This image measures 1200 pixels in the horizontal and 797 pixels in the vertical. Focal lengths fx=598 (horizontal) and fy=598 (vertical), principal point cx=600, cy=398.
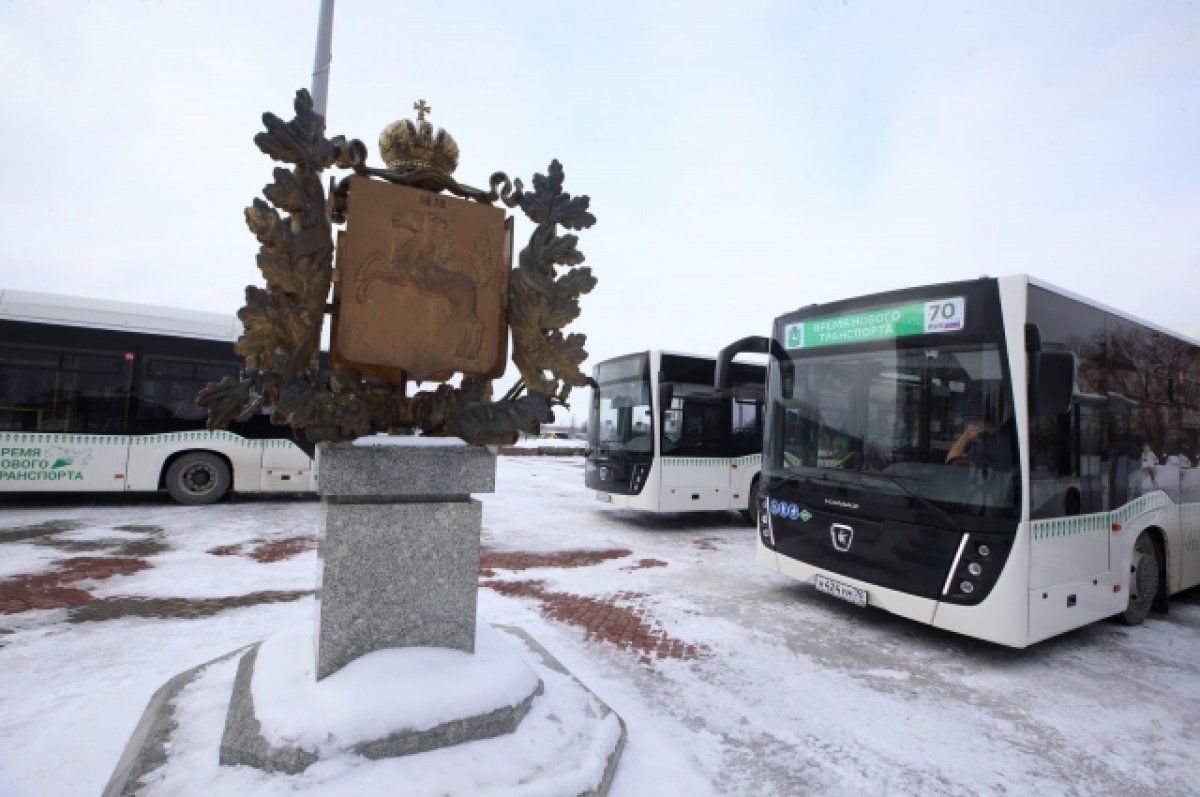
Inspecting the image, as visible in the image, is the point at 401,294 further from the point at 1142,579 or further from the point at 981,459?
the point at 1142,579

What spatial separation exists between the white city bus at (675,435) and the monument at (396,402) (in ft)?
23.6

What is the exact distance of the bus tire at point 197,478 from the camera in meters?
11.0

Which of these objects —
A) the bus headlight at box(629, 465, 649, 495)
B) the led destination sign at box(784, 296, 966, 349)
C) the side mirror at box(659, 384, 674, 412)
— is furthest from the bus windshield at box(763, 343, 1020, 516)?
the bus headlight at box(629, 465, 649, 495)

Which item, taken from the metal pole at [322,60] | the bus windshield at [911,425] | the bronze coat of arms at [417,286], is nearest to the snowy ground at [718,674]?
the bus windshield at [911,425]

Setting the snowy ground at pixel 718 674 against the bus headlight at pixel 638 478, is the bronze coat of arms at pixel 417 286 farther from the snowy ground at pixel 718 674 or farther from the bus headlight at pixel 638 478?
the bus headlight at pixel 638 478

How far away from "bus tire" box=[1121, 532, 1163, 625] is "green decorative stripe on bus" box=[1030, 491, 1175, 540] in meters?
0.35

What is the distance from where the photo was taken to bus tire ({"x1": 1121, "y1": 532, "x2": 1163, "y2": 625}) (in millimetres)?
5969

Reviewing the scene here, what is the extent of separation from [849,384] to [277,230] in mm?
4845

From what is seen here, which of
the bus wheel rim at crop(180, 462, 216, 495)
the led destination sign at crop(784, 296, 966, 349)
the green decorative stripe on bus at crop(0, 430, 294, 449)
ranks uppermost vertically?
the led destination sign at crop(784, 296, 966, 349)

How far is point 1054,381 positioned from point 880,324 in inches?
55.6

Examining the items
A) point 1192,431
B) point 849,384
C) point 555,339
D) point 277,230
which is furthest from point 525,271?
point 1192,431

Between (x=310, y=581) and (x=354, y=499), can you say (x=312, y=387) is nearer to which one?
(x=354, y=499)

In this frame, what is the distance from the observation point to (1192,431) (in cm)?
678

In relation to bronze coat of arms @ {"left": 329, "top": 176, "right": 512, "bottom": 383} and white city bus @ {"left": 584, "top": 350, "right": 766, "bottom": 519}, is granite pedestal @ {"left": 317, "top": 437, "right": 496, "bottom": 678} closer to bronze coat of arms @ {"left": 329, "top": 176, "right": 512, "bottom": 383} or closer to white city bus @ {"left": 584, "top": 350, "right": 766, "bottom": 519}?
bronze coat of arms @ {"left": 329, "top": 176, "right": 512, "bottom": 383}
